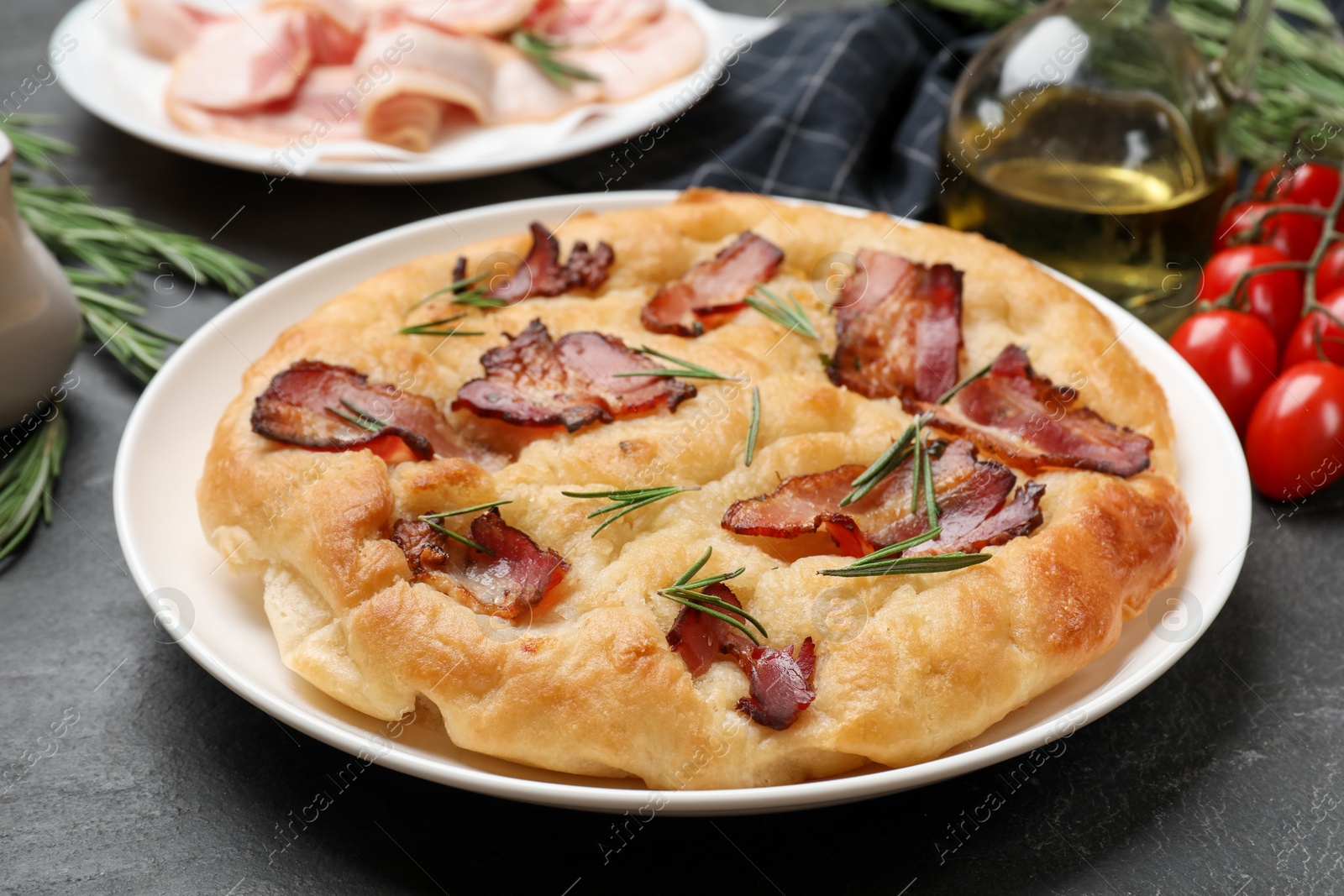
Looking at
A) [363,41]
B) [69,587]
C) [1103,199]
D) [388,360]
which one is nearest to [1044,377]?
[1103,199]

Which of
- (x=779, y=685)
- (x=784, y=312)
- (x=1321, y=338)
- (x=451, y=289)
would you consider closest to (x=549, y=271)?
(x=451, y=289)

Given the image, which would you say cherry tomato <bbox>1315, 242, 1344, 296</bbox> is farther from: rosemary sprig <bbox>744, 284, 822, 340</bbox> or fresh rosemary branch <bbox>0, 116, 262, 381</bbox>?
fresh rosemary branch <bbox>0, 116, 262, 381</bbox>

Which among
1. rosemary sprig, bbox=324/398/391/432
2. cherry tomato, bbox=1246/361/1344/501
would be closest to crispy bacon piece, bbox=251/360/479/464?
rosemary sprig, bbox=324/398/391/432

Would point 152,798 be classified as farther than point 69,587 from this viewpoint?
No

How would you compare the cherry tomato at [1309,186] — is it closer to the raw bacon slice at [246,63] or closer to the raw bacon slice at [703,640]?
the raw bacon slice at [703,640]

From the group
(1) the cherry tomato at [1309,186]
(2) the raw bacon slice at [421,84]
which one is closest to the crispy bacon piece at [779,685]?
(2) the raw bacon slice at [421,84]

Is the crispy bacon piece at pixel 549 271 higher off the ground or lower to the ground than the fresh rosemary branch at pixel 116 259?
higher

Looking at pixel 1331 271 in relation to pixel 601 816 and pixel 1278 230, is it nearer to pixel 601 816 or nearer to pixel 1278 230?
pixel 1278 230

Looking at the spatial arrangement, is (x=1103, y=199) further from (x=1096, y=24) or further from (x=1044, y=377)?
(x=1044, y=377)
